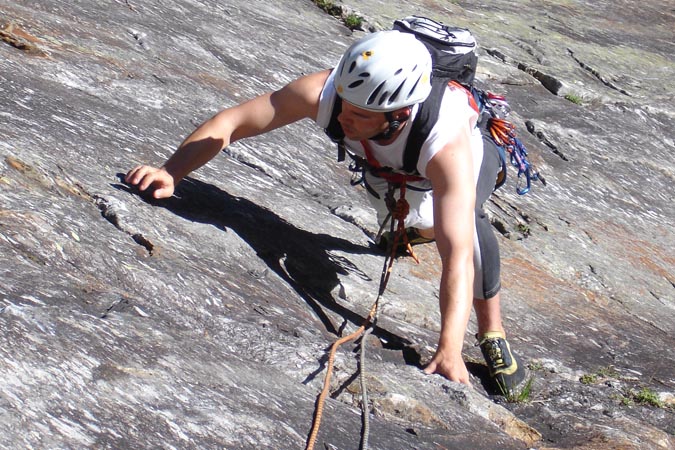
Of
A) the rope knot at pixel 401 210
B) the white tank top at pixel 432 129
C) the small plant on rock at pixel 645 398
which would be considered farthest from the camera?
the small plant on rock at pixel 645 398

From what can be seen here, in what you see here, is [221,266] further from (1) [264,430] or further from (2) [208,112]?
(2) [208,112]

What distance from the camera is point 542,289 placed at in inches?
271

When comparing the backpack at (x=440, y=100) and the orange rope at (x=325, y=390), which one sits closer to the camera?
the orange rope at (x=325, y=390)

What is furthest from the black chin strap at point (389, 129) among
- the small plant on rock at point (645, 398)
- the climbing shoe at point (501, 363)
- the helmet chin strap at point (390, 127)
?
the small plant on rock at point (645, 398)

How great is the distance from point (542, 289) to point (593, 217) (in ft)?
6.20

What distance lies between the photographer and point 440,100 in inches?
187

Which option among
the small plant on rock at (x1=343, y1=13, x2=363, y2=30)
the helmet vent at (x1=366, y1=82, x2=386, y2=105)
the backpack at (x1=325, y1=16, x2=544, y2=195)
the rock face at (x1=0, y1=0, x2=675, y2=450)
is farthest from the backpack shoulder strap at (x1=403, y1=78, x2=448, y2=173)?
the small plant on rock at (x1=343, y1=13, x2=363, y2=30)

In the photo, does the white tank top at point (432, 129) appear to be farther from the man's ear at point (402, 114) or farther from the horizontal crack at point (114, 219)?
the horizontal crack at point (114, 219)

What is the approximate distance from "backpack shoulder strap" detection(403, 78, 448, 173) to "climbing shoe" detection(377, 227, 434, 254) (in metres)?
1.13

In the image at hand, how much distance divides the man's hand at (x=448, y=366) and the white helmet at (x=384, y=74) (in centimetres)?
118

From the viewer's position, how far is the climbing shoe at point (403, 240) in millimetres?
6039

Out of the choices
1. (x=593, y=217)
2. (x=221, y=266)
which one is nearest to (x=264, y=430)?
(x=221, y=266)

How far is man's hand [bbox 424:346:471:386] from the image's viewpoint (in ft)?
15.1

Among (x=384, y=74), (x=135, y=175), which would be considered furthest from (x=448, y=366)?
(x=135, y=175)
